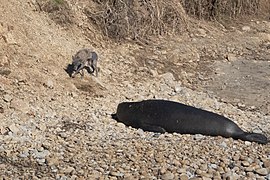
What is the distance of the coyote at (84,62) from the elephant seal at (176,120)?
123 centimetres

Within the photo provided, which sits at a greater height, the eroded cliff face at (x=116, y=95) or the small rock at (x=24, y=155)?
the small rock at (x=24, y=155)

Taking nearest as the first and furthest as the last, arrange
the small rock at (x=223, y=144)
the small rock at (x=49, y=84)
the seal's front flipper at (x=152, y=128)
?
1. the small rock at (x=223, y=144)
2. the seal's front flipper at (x=152, y=128)
3. the small rock at (x=49, y=84)

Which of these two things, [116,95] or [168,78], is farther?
[168,78]

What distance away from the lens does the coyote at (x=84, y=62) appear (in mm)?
8039

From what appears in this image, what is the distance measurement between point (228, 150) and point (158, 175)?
3.04 feet

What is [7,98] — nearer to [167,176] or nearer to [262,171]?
[167,176]

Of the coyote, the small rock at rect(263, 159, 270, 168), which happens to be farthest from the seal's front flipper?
the coyote

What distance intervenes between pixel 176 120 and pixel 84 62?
1.90 metres

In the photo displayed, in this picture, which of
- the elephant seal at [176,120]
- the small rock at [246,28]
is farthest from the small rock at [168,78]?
the small rock at [246,28]

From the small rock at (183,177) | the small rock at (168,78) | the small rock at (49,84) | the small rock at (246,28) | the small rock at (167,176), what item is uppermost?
the small rock at (49,84)

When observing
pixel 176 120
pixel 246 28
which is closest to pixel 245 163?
pixel 176 120

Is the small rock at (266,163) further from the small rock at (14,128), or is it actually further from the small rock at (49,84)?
the small rock at (49,84)

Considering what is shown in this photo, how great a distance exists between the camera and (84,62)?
809 centimetres

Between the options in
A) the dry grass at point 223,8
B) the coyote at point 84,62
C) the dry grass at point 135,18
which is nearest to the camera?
the coyote at point 84,62
